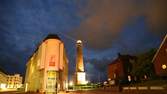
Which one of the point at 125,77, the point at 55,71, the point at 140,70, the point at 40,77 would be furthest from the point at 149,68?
the point at 40,77

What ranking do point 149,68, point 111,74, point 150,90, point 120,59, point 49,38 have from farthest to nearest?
point 111,74 < point 120,59 < point 149,68 < point 49,38 < point 150,90

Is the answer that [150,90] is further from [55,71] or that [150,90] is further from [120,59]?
[120,59]

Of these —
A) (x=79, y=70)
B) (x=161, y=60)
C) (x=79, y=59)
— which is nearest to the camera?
(x=161, y=60)

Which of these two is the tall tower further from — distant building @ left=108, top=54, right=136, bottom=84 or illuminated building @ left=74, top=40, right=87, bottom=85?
distant building @ left=108, top=54, right=136, bottom=84

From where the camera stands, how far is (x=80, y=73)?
67.9 m

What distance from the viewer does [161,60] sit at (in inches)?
1634

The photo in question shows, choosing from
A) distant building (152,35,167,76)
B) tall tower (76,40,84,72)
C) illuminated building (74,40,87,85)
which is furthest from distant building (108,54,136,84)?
distant building (152,35,167,76)

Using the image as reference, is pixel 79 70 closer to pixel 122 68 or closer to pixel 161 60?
pixel 122 68

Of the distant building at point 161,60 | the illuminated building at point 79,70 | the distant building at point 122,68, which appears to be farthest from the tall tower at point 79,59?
the distant building at point 161,60

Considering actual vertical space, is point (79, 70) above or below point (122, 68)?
below

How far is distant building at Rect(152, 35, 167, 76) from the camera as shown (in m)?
40.3

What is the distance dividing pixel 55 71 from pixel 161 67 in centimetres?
2344

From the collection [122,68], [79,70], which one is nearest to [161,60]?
[122,68]

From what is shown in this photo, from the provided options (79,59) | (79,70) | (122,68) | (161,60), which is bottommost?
(79,70)
